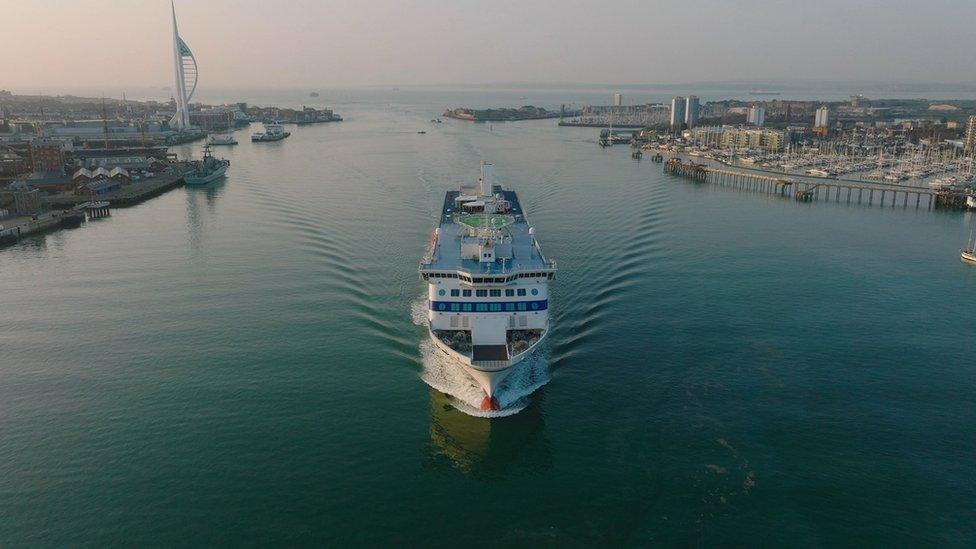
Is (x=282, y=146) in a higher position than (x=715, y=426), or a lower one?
higher

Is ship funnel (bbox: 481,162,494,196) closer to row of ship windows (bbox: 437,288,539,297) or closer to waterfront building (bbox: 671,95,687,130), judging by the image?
row of ship windows (bbox: 437,288,539,297)

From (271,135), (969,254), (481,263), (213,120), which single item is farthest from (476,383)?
(213,120)

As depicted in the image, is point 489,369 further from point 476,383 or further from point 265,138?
point 265,138

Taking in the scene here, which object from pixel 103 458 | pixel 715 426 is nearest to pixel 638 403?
pixel 715 426

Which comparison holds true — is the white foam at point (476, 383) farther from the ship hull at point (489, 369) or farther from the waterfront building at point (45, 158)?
the waterfront building at point (45, 158)

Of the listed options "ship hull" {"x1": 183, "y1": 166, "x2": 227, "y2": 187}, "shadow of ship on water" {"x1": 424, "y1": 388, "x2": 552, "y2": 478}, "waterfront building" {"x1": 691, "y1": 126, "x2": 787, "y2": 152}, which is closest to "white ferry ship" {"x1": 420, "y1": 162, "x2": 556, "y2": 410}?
"shadow of ship on water" {"x1": 424, "y1": 388, "x2": 552, "y2": 478}

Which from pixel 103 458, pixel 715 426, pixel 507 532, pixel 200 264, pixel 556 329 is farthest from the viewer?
pixel 200 264

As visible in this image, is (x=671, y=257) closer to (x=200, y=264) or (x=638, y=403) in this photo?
(x=638, y=403)
